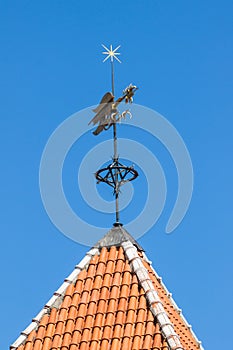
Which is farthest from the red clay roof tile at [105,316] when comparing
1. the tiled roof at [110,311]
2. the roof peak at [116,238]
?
the roof peak at [116,238]

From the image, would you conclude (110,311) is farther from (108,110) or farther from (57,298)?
(108,110)

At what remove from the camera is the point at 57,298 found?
19531mm

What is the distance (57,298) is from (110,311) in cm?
131

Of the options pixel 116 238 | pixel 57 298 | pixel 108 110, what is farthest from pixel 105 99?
pixel 57 298

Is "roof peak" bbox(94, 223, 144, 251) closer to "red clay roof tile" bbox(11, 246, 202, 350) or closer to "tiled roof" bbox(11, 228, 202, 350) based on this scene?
"tiled roof" bbox(11, 228, 202, 350)

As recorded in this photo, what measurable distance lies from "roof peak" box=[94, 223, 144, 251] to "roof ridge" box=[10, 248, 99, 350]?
215 mm

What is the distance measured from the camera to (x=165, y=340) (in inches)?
699

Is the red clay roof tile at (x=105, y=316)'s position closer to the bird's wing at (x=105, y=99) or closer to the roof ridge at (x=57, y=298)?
the roof ridge at (x=57, y=298)

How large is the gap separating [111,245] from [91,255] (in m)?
0.45

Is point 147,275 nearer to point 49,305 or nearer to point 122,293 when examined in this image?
point 122,293

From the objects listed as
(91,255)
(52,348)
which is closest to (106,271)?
(91,255)

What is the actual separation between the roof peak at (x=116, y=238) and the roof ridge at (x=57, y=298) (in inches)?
8.4

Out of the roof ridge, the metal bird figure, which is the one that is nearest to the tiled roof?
the roof ridge

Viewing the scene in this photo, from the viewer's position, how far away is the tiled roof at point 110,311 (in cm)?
1809
